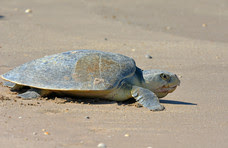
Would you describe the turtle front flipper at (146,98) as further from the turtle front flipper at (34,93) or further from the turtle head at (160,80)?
the turtle front flipper at (34,93)

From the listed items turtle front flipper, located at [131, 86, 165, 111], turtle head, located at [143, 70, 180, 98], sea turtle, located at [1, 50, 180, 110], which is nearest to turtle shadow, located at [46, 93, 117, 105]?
sea turtle, located at [1, 50, 180, 110]

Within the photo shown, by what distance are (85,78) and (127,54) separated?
3.70m

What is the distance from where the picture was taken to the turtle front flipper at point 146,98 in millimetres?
5468

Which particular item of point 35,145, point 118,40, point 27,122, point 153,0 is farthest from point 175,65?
point 153,0

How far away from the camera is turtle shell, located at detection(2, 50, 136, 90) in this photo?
18.3 ft

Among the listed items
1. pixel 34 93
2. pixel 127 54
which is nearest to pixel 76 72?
pixel 34 93

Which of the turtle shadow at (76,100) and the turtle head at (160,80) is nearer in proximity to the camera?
the turtle shadow at (76,100)

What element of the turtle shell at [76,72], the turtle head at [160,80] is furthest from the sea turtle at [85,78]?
the turtle head at [160,80]

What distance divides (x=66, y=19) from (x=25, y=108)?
7.89 meters

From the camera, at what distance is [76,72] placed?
5652 millimetres

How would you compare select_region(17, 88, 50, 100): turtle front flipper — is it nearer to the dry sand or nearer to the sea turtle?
the sea turtle

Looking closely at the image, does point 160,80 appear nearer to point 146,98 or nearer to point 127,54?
point 146,98

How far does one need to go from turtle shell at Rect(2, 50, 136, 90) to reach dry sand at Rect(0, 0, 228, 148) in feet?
0.80

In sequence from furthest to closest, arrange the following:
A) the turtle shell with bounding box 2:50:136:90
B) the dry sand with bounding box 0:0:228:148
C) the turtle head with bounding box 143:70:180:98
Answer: the turtle head with bounding box 143:70:180:98
the turtle shell with bounding box 2:50:136:90
the dry sand with bounding box 0:0:228:148
